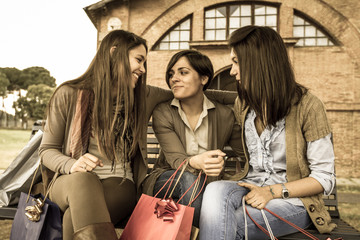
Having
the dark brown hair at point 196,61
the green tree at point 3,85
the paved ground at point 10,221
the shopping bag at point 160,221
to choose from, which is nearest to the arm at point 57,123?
the shopping bag at point 160,221

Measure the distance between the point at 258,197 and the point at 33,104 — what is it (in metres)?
34.7

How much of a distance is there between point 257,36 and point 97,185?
151cm

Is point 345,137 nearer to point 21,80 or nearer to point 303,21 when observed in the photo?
point 303,21

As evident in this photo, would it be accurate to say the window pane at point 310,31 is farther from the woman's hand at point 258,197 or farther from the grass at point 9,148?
the woman's hand at point 258,197

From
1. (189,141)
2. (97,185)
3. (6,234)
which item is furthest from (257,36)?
(6,234)

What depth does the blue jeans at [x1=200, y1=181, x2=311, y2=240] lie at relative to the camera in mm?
1817

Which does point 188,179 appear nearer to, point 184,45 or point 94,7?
point 184,45

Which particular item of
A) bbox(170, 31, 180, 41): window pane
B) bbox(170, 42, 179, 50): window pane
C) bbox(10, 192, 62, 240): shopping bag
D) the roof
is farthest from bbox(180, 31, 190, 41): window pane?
bbox(10, 192, 62, 240): shopping bag

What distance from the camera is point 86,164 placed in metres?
1.96

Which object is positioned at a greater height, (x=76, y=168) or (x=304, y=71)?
(x=304, y=71)

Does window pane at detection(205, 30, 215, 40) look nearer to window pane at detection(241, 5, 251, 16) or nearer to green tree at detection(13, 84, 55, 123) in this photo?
window pane at detection(241, 5, 251, 16)

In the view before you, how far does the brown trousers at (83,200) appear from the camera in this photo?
1.69 meters

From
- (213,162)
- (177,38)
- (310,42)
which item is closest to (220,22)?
(177,38)

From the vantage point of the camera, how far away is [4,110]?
31812 mm
